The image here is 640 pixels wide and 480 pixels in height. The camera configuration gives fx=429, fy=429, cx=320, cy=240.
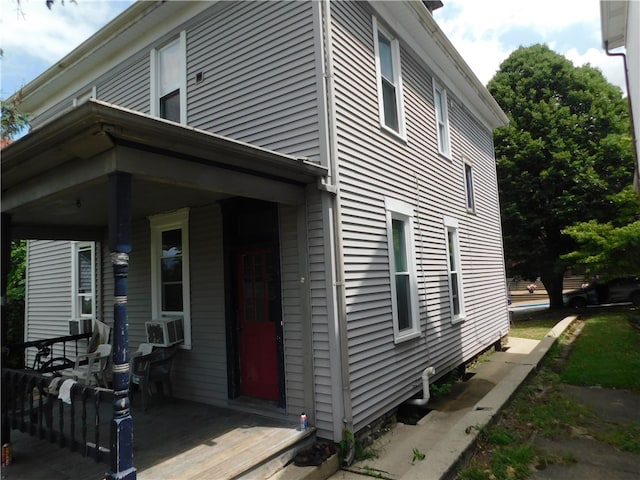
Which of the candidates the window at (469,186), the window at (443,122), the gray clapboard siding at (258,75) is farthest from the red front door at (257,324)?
the window at (469,186)

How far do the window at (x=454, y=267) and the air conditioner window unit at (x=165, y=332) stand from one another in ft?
16.9

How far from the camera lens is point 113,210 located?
10.7ft

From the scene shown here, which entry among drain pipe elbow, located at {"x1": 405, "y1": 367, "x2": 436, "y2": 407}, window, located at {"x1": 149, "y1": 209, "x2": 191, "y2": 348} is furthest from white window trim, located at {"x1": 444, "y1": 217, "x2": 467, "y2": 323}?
window, located at {"x1": 149, "y1": 209, "x2": 191, "y2": 348}

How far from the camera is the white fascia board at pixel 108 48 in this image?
6812mm

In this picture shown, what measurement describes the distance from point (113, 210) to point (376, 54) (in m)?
4.86

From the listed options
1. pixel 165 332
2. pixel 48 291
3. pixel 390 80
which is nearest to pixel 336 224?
pixel 165 332

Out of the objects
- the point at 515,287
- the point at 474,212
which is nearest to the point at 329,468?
the point at 474,212

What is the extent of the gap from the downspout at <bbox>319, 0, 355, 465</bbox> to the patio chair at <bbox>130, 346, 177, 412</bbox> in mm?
2617

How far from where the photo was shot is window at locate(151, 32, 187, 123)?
688cm

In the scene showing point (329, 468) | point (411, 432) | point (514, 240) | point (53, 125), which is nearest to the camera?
point (53, 125)

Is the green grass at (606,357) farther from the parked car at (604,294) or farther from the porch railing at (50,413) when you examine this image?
the porch railing at (50,413)

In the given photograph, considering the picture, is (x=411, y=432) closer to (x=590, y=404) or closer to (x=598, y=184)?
(x=590, y=404)

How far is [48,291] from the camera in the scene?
31.3ft

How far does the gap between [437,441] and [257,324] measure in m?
2.59
